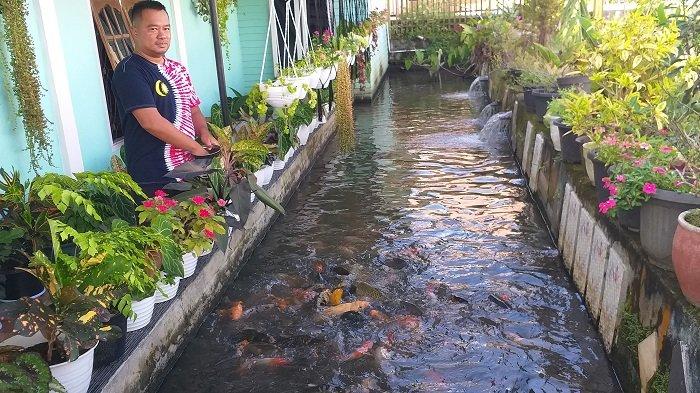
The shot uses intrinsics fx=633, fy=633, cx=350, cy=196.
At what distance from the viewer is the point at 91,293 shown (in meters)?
3.33

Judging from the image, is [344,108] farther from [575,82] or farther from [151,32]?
[151,32]

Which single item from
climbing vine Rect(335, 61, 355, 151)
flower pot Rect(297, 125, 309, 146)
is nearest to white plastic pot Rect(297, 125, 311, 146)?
flower pot Rect(297, 125, 309, 146)

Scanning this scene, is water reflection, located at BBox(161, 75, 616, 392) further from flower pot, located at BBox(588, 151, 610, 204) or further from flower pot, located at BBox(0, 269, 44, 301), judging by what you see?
flower pot, located at BBox(0, 269, 44, 301)

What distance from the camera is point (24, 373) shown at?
2777 mm

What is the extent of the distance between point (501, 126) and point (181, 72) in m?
7.65

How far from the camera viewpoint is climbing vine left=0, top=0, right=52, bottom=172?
4.42m

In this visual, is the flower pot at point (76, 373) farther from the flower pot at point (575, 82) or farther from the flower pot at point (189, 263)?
the flower pot at point (575, 82)

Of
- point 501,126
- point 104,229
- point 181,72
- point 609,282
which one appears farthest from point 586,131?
point 501,126

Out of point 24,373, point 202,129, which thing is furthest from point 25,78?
point 24,373

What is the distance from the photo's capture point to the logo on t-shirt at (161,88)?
447 cm

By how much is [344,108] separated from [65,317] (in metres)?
10.2

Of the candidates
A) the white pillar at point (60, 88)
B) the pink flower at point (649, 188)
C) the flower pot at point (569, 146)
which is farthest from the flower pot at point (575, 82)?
the white pillar at point (60, 88)

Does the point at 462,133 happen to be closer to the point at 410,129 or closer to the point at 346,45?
the point at 410,129

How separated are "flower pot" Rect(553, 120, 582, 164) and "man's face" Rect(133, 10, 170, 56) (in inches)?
158
